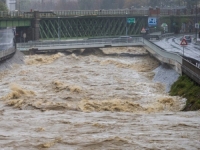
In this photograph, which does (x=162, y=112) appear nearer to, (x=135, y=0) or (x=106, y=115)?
(x=106, y=115)

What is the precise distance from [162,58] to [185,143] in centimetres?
3382

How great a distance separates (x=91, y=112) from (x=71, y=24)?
6851 centimetres

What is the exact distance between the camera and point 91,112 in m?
35.8

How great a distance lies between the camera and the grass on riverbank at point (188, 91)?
120 feet

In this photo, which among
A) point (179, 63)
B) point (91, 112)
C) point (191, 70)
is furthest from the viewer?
point (179, 63)

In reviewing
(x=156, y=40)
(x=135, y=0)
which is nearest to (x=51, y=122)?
(x=156, y=40)

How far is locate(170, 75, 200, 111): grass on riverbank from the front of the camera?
36688mm

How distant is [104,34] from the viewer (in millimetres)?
110000

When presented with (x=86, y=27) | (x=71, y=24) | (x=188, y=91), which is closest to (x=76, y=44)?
(x=71, y=24)

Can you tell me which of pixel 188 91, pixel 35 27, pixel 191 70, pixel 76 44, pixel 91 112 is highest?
pixel 35 27

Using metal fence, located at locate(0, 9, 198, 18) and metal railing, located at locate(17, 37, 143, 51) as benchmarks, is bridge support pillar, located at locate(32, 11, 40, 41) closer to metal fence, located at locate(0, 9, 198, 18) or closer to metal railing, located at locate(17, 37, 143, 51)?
metal fence, located at locate(0, 9, 198, 18)

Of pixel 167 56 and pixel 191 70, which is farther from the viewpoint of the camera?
pixel 167 56

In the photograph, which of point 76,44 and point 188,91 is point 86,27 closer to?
point 76,44

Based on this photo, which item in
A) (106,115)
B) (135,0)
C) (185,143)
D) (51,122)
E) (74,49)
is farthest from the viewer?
(135,0)
